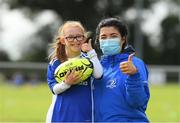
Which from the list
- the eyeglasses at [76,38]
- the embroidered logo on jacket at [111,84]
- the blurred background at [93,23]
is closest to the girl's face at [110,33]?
the eyeglasses at [76,38]

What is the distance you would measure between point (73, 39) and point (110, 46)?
0.46m

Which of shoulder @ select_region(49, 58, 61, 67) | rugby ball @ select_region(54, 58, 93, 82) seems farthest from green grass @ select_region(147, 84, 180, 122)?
rugby ball @ select_region(54, 58, 93, 82)

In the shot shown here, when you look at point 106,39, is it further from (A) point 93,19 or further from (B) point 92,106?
(A) point 93,19

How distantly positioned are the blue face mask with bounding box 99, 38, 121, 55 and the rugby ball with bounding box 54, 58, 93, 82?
0.20 metres

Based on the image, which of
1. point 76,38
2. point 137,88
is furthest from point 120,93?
point 76,38

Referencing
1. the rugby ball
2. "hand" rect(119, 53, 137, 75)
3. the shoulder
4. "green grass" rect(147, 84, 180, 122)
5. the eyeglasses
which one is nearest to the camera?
"hand" rect(119, 53, 137, 75)

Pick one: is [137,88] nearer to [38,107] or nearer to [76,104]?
[76,104]

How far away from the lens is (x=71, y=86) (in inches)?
231

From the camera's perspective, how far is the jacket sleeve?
208 inches

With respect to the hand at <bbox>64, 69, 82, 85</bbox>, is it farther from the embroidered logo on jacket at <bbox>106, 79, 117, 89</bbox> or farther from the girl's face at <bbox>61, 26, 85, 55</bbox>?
the embroidered logo on jacket at <bbox>106, 79, 117, 89</bbox>

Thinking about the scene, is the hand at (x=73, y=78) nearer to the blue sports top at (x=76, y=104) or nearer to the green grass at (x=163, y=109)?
the blue sports top at (x=76, y=104)

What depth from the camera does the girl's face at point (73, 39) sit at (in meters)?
5.91

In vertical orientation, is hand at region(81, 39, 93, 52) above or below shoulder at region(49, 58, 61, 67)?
above

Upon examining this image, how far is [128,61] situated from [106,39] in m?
0.45
